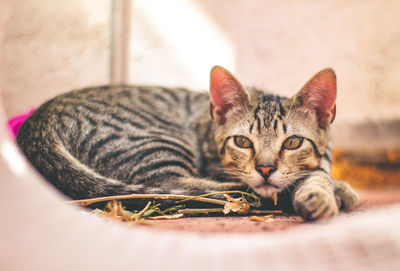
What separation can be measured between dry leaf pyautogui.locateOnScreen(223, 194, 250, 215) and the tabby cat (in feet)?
0.34

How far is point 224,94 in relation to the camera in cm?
166

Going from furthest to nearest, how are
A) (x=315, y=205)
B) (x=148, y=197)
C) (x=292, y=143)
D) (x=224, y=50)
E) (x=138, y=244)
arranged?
(x=224, y=50) < (x=292, y=143) < (x=148, y=197) < (x=315, y=205) < (x=138, y=244)

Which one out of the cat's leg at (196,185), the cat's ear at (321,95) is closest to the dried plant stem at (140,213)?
the cat's leg at (196,185)

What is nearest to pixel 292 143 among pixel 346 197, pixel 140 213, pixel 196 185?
pixel 346 197

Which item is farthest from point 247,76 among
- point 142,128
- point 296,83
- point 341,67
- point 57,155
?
point 57,155

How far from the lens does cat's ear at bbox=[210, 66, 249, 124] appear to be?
5.20 feet

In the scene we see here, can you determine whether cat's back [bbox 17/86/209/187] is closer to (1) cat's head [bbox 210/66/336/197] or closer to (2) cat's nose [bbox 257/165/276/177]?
(1) cat's head [bbox 210/66/336/197]

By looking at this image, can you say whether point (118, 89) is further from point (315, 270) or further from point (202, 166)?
point (315, 270)

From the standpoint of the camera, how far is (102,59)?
2.80m

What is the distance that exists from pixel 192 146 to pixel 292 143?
641mm

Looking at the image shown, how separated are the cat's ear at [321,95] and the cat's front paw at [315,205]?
55 centimetres

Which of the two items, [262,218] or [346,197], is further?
[346,197]

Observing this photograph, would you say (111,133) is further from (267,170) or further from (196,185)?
(267,170)

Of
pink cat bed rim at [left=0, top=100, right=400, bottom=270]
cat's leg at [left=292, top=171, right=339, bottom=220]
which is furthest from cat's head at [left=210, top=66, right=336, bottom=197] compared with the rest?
pink cat bed rim at [left=0, top=100, right=400, bottom=270]
